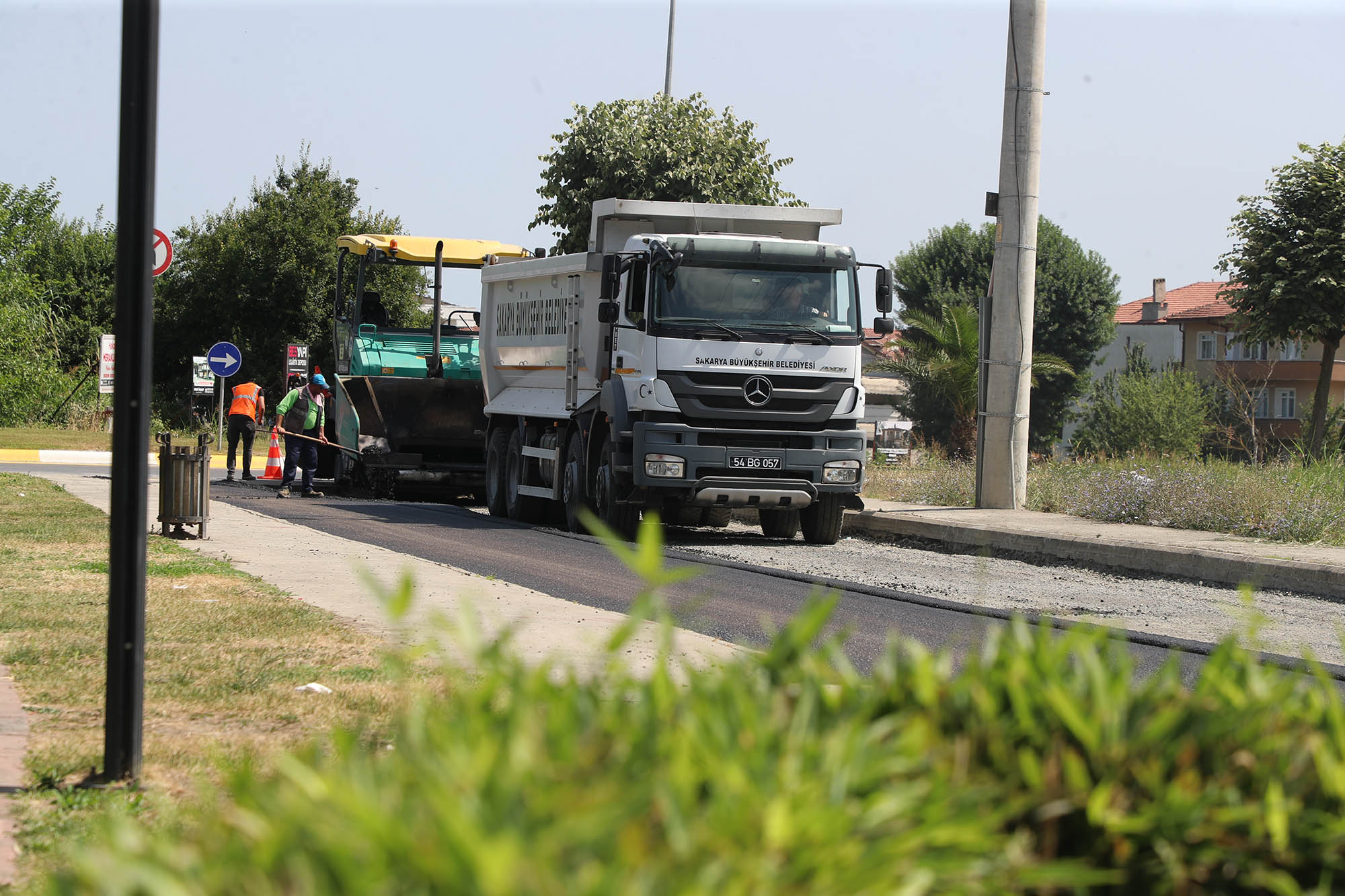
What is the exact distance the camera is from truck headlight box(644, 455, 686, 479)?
13766 millimetres

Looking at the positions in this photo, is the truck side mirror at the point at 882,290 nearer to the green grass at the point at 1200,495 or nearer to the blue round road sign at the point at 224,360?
the green grass at the point at 1200,495

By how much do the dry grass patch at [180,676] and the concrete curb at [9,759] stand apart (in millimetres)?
42

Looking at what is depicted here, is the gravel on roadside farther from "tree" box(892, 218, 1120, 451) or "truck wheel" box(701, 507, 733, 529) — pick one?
"tree" box(892, 218, 1120, 451)

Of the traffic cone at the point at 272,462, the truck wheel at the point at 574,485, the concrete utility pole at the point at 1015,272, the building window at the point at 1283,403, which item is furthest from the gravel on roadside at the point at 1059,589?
the building window at the point at 1283,403

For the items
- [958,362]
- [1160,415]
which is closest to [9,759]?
[958,362]

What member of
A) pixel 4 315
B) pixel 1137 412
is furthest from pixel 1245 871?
pixel 1137 412

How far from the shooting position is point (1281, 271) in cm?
3294

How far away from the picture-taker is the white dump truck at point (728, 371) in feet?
45.6

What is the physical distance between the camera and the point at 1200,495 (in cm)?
1484

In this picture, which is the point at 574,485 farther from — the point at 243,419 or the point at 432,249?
the point at 243,419

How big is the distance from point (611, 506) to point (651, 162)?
1221 cm

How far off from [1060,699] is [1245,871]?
1.01ft

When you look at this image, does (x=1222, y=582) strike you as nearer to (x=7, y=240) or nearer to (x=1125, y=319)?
(x=7, y=240)

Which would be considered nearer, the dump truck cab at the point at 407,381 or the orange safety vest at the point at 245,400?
the dump truck cab at the point at 407,381
